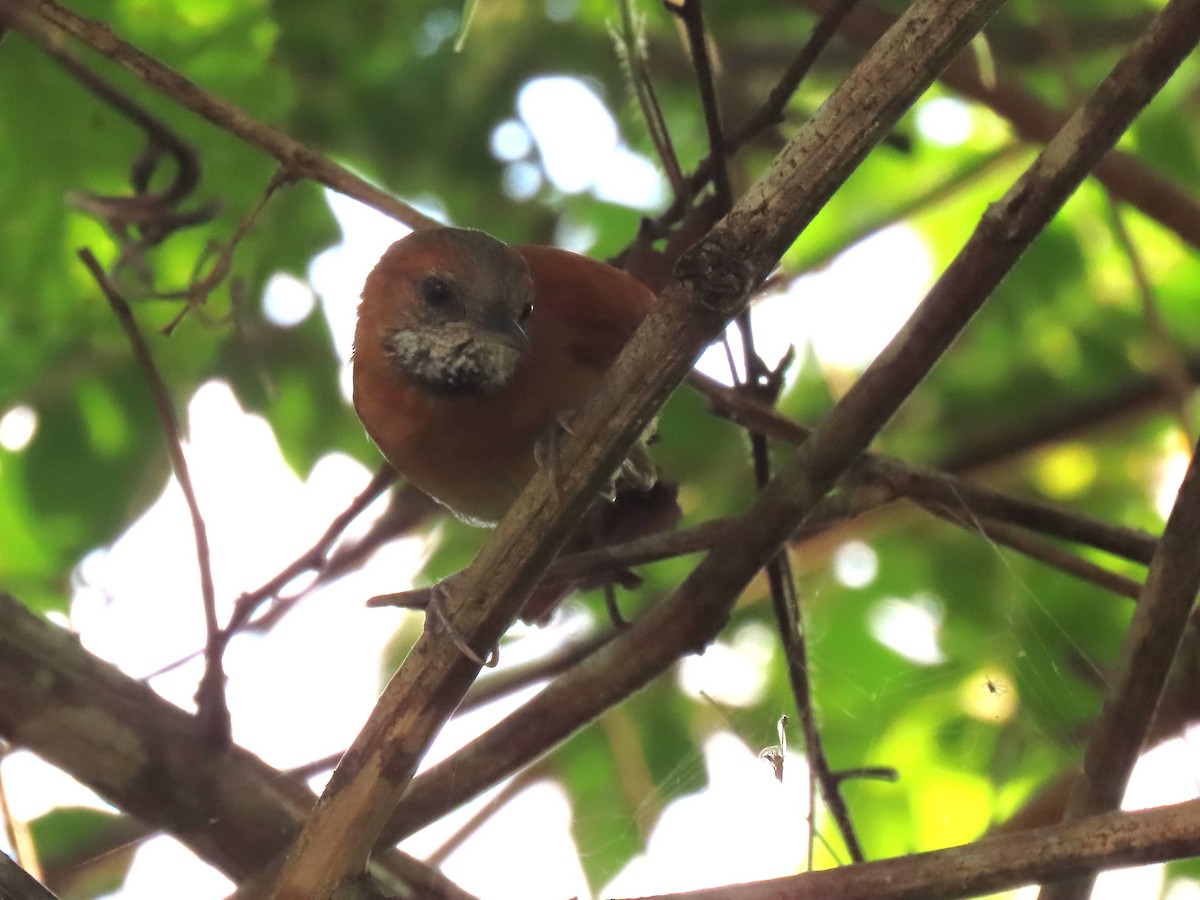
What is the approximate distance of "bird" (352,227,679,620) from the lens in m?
2.58

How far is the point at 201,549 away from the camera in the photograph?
6.84 feet

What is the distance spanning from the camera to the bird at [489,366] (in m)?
2.58

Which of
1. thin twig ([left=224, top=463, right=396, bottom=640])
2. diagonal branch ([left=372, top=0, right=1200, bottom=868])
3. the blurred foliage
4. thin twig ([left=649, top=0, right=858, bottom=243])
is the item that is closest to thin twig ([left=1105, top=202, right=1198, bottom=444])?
the blurred foliage

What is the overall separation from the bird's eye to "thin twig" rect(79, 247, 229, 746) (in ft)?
2.36

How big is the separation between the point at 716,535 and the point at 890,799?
1248 millimetres

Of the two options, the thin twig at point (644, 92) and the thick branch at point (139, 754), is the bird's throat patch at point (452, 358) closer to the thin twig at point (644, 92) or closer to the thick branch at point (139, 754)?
the thin twig at point (644, 92)

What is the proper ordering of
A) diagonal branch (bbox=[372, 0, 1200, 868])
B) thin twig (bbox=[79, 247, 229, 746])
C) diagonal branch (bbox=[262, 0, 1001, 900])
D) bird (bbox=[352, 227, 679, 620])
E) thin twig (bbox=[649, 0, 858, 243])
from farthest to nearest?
bird (bbox=[352, 227, 679, 620]), thin twig (bbox=[649, 0, 858, 243]), thin twig (bbox=[79, 247, 229, 746]), diagonal branch (bbox=[372, 0, 1200, 868]), diagonal branch (bbox=[262, 0, 1001, 900])

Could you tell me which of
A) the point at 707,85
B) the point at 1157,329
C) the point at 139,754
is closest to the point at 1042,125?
the point at 1157,329

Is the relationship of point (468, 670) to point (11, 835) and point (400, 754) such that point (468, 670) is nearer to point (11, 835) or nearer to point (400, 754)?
point (400, 754)

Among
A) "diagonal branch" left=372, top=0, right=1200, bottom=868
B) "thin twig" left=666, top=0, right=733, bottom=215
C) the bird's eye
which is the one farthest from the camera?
the bird's eye

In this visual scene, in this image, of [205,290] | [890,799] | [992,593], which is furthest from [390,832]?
[992,593]

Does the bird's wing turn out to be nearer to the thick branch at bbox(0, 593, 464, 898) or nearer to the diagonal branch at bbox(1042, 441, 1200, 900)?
the thick branch at bbox(0, 593, 464, 898)

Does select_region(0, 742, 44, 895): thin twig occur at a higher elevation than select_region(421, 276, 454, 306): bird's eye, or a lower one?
lower

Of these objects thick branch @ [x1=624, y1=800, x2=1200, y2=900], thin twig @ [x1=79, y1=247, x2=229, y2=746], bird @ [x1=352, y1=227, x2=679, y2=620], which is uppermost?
bird @ [x1=352, y1=227, x2=679, y2=620]
